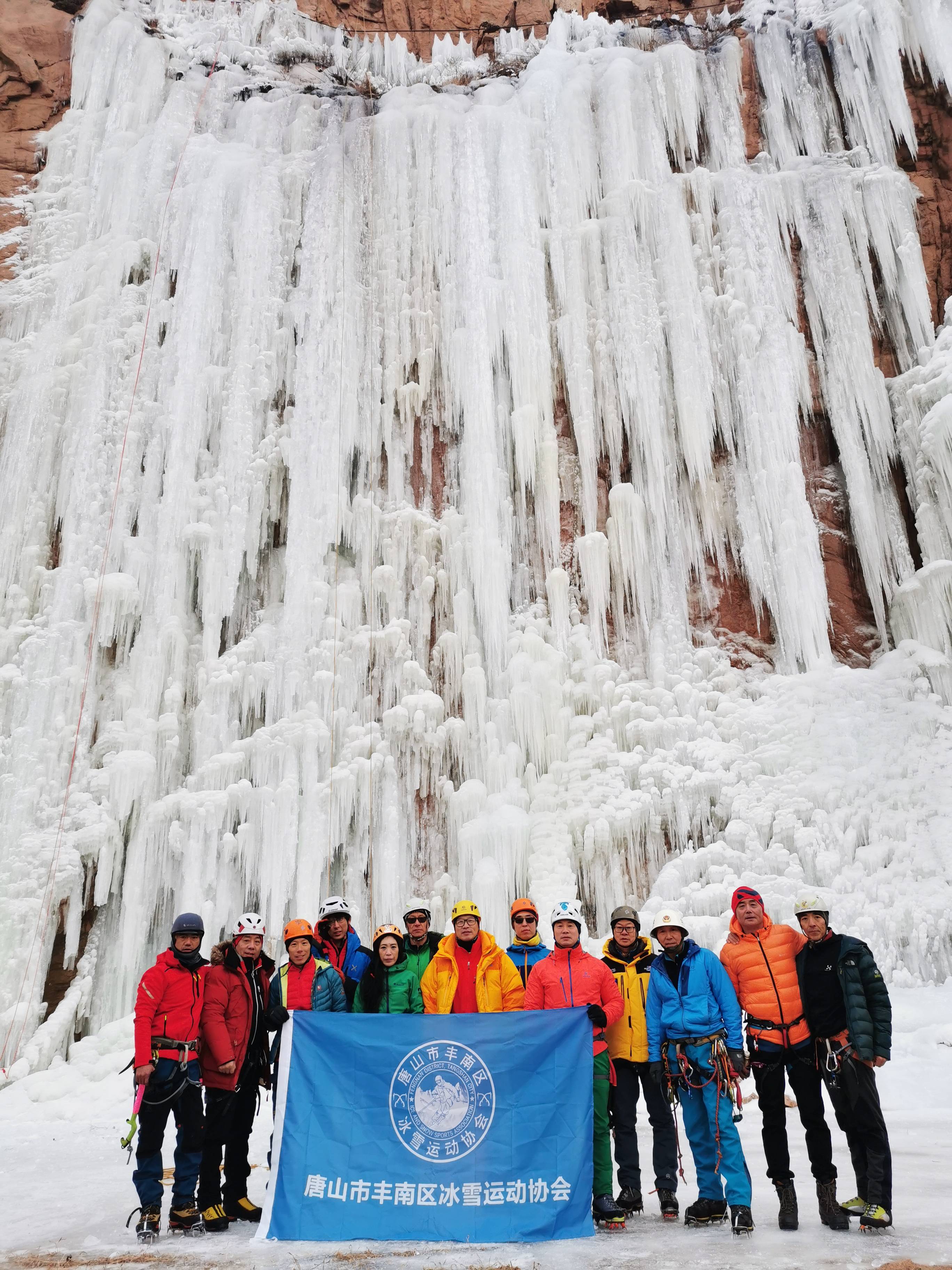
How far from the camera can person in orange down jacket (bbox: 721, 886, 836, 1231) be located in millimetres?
3600

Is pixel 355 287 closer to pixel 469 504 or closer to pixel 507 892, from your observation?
pixel 469 504

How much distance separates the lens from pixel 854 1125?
364cm

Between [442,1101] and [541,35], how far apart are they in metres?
13.2

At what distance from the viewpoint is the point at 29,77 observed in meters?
11.9

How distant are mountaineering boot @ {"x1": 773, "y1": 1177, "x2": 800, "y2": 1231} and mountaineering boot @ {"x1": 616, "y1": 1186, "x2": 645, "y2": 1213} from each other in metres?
0.53

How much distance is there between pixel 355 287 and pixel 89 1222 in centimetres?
973

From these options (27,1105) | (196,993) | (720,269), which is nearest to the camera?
(196,993)

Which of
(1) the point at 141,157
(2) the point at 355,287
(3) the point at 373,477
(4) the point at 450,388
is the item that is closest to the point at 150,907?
(3) the point at 373,477

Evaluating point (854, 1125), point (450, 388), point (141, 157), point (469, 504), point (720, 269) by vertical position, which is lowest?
point (854, 1125)

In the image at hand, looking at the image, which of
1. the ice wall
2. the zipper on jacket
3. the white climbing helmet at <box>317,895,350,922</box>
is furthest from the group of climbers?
the ice wall

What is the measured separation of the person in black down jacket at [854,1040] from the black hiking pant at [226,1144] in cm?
228

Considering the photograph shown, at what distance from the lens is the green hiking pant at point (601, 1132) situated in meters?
3.71

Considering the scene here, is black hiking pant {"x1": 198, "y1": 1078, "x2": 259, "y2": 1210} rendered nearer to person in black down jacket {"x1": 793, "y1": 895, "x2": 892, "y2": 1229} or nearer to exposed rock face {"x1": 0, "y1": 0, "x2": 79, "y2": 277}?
person in black down jacket {"x1": 793, "y1": 895, "x2": 892, "y2": 1229}

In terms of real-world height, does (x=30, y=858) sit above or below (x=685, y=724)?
below
